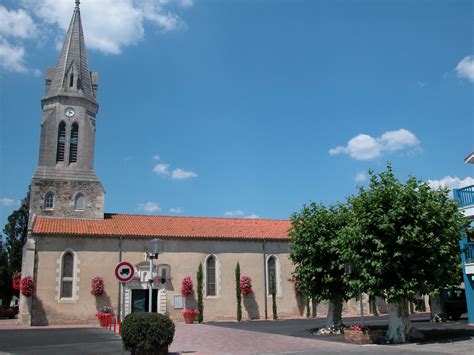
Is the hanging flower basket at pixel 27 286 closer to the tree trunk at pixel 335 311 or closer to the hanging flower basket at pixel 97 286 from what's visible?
the hanging flower basket at pixel 97 286

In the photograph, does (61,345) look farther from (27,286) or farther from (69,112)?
(69,112)

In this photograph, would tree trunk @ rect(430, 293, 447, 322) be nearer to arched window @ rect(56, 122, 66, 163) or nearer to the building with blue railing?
the building with blue railing

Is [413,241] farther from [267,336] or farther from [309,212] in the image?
[267,336]

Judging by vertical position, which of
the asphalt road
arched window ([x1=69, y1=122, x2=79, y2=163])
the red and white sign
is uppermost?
arched window ([x1=69, y1=122, x2=79, y2=163])

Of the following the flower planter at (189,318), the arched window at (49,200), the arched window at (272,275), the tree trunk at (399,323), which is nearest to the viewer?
the tree trunk at (399,323)

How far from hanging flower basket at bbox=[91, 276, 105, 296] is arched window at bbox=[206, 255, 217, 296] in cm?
766

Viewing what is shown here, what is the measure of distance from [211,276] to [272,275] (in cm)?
498

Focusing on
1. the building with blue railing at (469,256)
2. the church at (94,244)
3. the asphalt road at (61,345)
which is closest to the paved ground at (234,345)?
the asphalt road at (61,345)

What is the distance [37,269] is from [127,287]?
19.9ft

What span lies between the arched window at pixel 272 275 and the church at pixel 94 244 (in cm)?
8

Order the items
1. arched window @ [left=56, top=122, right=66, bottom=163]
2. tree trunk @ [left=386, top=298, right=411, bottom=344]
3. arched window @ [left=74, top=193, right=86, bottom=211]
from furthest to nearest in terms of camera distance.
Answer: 1. arched window @ [left=56, top=122, right=66, bottom=163]
2. arched window @ [left=74, top=193, right=86, bottom=211]
3. tree trunk @ [left=386, top=298, right=411, bottom=344]

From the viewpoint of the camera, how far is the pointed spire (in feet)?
124

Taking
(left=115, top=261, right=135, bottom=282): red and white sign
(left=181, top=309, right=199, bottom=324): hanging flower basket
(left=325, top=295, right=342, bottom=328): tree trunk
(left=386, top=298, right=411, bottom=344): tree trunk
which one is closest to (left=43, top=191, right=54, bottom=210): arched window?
(left=181, top=309, right=199, bottom=324): hanging flower basket

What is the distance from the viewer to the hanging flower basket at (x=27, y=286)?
29.4m
